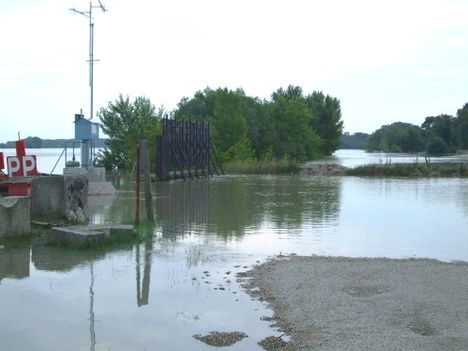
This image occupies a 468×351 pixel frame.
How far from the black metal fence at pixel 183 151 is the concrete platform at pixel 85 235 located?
20.5 metres

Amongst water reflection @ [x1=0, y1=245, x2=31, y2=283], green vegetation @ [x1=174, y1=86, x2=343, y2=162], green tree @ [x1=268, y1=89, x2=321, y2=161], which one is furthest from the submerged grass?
water reflection @ [x1=0, y1=245, x2=31, y2=283]

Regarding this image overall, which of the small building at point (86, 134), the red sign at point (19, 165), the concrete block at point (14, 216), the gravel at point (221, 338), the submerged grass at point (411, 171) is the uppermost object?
the small building at point (86, 134)

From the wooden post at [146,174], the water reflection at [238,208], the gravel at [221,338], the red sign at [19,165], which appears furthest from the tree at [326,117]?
the gravel at [221,338]

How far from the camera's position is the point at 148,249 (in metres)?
11.9

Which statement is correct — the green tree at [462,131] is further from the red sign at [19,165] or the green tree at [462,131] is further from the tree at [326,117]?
the red sign at [19,165]

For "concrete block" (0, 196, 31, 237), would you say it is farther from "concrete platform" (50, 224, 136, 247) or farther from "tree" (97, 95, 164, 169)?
"tree" (97, 95, 164, 169)

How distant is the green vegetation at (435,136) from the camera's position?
14212cm

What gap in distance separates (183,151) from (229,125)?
836 inches

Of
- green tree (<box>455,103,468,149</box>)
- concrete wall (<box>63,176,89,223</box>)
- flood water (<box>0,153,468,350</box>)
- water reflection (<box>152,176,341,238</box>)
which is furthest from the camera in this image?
green tree (<box>455,103,468,149</box>)

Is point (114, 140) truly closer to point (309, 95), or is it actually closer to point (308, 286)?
point (308, 286)

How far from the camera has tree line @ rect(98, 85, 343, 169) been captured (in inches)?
2084

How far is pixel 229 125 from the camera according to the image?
5753 cm

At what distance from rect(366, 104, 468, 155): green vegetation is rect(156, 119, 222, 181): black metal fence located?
10908 centimetres

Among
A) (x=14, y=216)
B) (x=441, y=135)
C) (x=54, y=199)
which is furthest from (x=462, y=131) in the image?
(x=14, y=216)
